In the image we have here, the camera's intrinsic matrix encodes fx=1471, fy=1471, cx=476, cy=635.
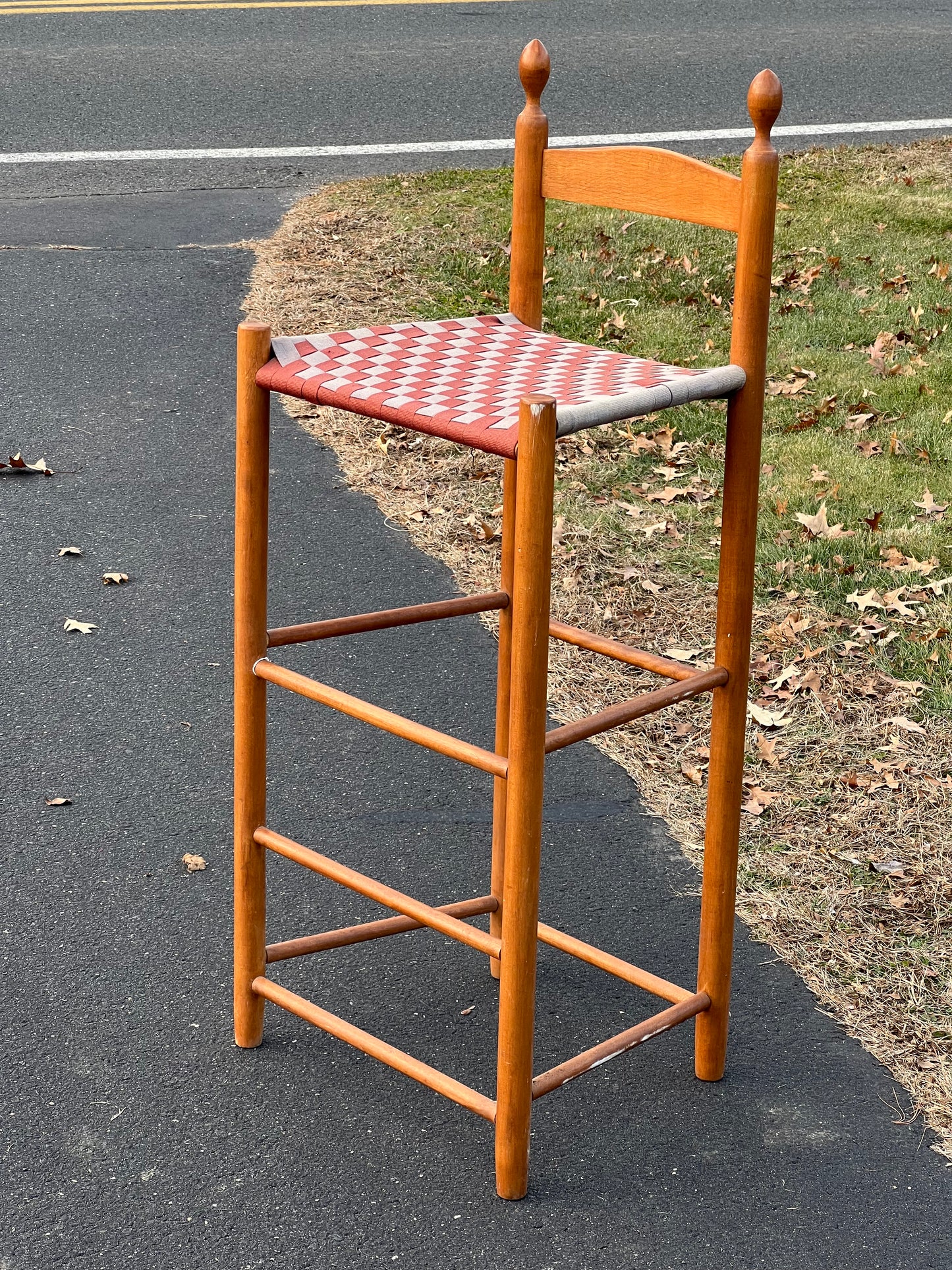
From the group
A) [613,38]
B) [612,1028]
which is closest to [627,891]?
[612,1028]

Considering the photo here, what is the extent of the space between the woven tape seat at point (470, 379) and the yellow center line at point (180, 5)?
9.50 m

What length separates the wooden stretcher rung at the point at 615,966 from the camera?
2.45m

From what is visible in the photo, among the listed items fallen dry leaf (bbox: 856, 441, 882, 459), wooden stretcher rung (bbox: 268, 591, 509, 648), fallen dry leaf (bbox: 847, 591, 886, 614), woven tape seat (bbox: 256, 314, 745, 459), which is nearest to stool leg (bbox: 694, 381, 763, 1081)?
woven tape seat (bbox: 256, 314, 745, 459)

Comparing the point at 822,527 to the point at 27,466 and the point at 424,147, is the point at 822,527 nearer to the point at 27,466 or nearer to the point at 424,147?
the point at 27,466

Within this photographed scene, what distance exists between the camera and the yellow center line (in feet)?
34.7

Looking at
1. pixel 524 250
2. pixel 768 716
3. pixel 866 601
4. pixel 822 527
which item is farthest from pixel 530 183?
pixel 822 527

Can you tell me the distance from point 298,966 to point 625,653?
903 millimetres

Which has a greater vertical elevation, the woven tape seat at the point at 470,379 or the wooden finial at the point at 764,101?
the wooden finial at the point at 764,101

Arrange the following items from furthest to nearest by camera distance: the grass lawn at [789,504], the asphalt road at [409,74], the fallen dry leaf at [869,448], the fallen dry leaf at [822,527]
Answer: the asphalt road at [409,74], the fallen dry leaf at [869,448], the fallen dry leaf at [822,527], the grass lawn at [789,504]

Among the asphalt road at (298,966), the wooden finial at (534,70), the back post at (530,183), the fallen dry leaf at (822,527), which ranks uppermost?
the wooden finial at (534,70)

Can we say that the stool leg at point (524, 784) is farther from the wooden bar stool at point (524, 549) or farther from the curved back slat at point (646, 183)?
the curved back slat at point (646, 183)

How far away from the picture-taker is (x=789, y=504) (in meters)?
4.40

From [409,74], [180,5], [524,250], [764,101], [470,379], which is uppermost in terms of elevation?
[180,5]

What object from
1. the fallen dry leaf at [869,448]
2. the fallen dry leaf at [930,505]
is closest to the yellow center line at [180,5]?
the fallen dry leaf at [869,448]
